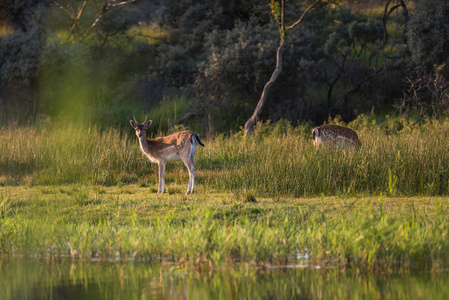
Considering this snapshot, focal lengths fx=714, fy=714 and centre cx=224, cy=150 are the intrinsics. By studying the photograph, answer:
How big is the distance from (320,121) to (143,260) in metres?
16.5

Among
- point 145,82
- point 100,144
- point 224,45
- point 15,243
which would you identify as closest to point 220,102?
point 224,45

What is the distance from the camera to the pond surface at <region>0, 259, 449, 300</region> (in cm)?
657

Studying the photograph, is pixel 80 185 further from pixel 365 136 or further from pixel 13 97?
pixel 13 97

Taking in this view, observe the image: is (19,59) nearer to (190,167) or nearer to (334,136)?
(190,167)

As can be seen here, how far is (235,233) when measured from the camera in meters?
7.97

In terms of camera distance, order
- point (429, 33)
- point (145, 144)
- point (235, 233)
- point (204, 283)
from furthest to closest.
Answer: point (429, 33), point (145, 144), point (235, 233), point (204, 283)

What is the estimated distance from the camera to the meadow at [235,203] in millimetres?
7547

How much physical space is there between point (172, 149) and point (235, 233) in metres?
5.29

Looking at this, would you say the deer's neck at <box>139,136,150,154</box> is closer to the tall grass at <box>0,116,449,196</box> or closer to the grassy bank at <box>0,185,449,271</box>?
the tall grass at <box>0,116,449,196</box>

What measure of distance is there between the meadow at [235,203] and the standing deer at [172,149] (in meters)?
0.41

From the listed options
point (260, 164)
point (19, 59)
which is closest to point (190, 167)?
point (260, 164)

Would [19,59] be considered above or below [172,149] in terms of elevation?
above

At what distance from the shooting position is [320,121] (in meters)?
23.7

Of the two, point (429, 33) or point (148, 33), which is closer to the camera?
point (429, 33)
